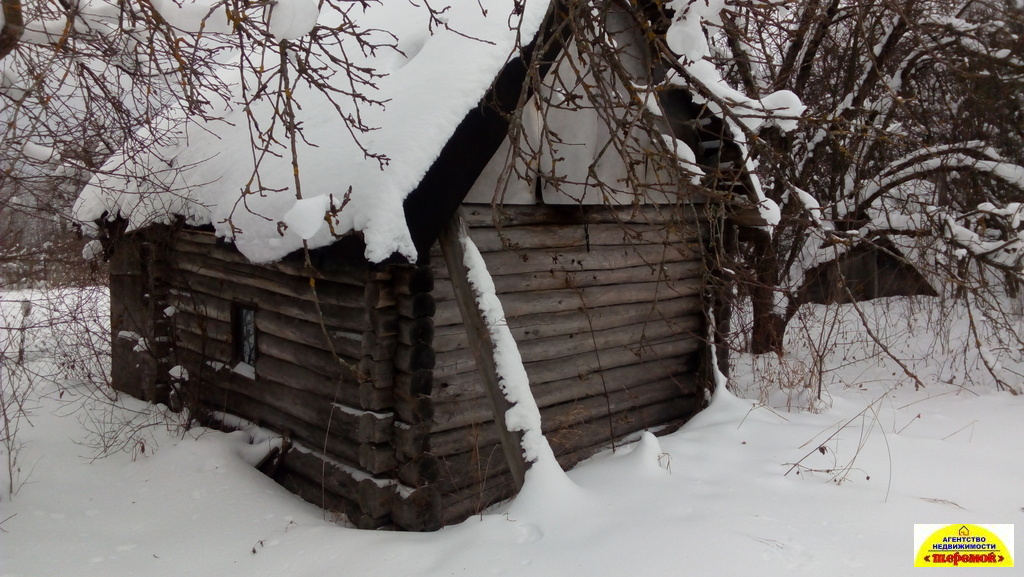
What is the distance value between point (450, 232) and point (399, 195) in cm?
56

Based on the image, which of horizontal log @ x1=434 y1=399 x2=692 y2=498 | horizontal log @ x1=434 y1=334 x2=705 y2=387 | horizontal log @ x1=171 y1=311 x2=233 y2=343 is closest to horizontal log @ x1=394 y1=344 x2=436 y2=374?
horizontal log @ x1=434 y1=334 x2=705 y2=387

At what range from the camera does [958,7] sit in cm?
986

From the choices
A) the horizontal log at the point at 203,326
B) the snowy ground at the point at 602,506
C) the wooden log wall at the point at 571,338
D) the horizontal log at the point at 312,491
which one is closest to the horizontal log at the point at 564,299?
the wooden log wall at the point at 571,338

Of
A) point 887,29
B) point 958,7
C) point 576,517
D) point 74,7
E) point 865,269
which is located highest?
point 958,7

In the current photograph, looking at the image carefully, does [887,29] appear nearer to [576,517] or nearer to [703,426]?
[703,426]

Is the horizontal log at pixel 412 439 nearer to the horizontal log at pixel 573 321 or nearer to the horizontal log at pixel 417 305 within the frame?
the horizontal log at pixel 573 321

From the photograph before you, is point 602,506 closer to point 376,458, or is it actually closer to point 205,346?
point 376,458

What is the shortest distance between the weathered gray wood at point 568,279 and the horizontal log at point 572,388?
0.77 metres

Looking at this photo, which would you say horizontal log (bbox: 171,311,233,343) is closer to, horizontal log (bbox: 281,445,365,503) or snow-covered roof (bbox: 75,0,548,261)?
snow-covered roof (bbox: 75,0,548,261)

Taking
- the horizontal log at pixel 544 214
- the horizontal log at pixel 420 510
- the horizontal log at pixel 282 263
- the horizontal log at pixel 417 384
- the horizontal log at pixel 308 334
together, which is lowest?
the horizontal log at pixel 420 510

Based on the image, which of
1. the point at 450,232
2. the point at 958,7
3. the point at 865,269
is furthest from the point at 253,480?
the point at 865,269

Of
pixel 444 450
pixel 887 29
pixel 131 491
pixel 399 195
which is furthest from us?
pixel 887 29

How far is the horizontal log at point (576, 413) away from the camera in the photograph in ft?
15.6

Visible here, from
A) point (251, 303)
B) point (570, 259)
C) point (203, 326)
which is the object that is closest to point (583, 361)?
point (570, 259)
